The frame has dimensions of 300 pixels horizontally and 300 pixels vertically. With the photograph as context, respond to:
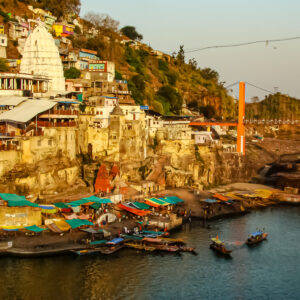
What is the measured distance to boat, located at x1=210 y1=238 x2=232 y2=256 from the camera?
38.6 metres

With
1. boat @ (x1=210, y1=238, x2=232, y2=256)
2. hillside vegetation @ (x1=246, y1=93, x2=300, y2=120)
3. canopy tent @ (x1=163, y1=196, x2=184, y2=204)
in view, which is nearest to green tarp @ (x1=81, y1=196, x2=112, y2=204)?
canopy tent @ (x1=163, y1=196, x2=184, y2=204)

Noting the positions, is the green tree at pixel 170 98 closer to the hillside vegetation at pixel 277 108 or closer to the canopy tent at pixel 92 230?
the canopy tent at pixel 92 230

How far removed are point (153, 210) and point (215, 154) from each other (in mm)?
25944

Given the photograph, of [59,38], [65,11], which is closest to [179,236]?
[59,38]

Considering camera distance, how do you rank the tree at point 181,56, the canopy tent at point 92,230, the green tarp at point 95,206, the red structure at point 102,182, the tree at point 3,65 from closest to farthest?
1. the canopy tent at point 92,230
2. the green tarp at point 95,206
3. the red structure at point 102,182
4. the tree at point 3,65
5. the tree at point 181,56

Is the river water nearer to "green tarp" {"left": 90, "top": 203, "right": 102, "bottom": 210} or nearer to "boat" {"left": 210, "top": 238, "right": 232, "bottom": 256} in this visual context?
"boat" {"left": 210, "top": 238, "right": 232, "bottom": 256}

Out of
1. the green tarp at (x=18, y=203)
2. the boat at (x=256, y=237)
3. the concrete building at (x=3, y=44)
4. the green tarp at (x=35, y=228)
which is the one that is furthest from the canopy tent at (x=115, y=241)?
the concrete building at (x=3, y=44)

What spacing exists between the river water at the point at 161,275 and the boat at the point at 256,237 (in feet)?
2.03

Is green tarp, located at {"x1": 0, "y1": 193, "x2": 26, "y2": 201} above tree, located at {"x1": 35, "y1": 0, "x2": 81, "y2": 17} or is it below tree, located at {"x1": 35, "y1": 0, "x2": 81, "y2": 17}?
below

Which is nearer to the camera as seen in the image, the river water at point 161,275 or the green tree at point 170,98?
the river water at point 161,275

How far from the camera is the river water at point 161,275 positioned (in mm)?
30953

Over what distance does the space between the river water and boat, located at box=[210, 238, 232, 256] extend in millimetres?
Result: 488

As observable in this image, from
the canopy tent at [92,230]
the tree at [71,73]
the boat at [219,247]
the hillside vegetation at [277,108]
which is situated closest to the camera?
the boat at [219,247]

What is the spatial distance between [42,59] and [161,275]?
2998cm
